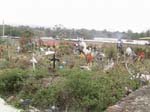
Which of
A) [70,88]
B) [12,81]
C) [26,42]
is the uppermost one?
[26,42]

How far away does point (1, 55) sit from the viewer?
1808cm

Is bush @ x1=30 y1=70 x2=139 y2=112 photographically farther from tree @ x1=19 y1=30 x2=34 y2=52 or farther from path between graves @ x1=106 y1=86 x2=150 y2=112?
tree @ x1=19 y1=30 x2=34 y2=52

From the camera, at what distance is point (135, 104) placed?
742 centimetres

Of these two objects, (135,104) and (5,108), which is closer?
(135,104)

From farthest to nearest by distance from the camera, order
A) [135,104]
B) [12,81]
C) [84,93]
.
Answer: [12,81]
[84,93]
[135,104]

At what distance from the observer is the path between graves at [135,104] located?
7.26 meters

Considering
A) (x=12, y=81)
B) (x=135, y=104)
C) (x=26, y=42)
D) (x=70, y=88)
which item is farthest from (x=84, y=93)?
(x=26, y=42)

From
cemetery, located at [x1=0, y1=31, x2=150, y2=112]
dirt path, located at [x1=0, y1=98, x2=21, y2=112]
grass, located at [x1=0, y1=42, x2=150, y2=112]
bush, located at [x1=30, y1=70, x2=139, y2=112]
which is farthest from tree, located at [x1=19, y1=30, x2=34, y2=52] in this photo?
bush, located at [x1=30, y1=70, x2=139, y2=112]

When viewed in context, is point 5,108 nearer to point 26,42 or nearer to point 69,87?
point 69,87

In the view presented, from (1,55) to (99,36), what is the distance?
19046 millimetres

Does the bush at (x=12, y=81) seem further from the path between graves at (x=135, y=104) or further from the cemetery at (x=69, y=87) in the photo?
the path between graves at (x=135, y=104)

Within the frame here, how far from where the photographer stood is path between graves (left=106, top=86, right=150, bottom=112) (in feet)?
23.8

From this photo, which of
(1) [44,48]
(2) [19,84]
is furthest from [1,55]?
(2) [19,84]

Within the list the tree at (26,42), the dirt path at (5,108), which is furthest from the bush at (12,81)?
the tree at (26,42)
